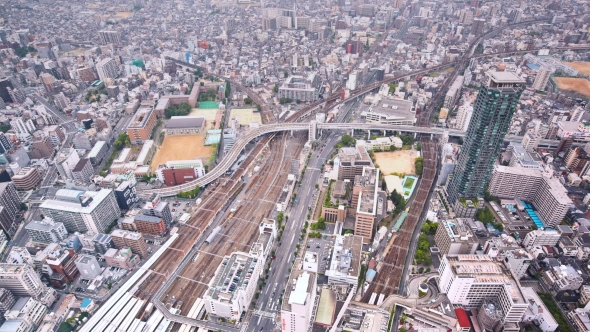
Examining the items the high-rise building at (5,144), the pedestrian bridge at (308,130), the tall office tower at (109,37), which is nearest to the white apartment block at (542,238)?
the pedestrian bridge at (308,130)

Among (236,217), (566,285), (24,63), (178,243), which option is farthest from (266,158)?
(24,63)

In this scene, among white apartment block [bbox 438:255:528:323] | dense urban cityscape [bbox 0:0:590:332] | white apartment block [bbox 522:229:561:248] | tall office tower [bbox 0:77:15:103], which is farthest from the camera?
tall office tower [bbox 0:77:15:103]

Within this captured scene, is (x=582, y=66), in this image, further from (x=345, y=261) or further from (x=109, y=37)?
(x=109, y=37)

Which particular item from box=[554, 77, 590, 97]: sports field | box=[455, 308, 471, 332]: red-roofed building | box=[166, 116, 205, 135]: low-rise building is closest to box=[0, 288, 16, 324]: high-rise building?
box=[166, 116, 205, 135]: low-rise building

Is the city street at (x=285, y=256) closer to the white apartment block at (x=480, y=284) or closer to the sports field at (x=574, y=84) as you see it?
the white apartment block at (x=480, y=284)

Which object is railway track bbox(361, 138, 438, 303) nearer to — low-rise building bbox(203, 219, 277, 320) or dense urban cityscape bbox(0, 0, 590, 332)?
dense urban cityscape bbox(0, 0, 590, 332)

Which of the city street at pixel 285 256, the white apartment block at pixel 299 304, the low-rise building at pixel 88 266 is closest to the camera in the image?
the white apartment block at pixel 299 304
